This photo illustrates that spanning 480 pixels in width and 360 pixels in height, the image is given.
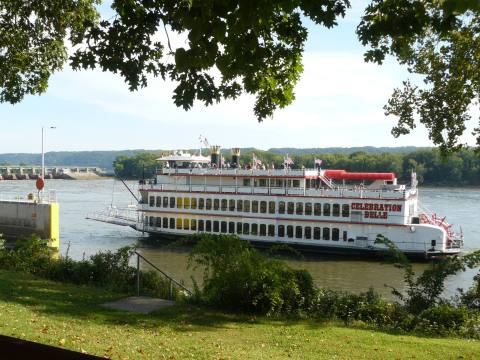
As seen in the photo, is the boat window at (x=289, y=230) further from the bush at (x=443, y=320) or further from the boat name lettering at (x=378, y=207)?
the bush at (x=443, y=320)

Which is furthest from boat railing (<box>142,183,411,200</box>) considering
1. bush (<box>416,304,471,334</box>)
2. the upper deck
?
bush (<box>416,304,471,334</box>)

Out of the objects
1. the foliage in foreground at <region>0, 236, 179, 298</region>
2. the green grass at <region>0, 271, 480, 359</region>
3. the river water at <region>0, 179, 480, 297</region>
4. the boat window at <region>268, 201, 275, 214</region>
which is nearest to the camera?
the green grass at <region>0, 271, 480, 359</region>

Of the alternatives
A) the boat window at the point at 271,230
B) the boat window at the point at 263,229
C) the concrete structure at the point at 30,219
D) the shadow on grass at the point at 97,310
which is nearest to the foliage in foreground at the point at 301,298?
the shadow on grass at the point at 97,310

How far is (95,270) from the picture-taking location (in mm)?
14117

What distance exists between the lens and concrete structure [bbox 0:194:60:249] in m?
31.4

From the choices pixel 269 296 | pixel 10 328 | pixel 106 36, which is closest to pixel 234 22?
pixel 106 36

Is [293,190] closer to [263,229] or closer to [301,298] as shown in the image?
[263,229]

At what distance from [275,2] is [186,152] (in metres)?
34.7

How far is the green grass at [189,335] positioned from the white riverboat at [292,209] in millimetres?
19524

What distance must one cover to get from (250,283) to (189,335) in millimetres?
2312

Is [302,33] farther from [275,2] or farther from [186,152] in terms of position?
[186,152]

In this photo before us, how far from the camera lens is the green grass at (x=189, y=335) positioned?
7715 mm

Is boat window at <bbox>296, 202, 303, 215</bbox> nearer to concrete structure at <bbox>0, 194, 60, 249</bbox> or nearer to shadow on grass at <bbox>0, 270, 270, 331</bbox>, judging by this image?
concrete structure at <bbox>0, 194, 60, 249</bbox>

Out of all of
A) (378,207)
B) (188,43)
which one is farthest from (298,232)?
(188,43)
